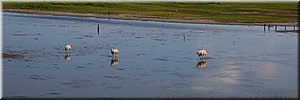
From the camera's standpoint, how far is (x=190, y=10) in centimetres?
7481

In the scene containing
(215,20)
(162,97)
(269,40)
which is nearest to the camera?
(162,97)

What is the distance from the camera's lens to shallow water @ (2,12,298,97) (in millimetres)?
18734

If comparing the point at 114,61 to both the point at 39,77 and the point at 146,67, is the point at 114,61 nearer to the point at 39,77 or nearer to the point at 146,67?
the point at 146,67

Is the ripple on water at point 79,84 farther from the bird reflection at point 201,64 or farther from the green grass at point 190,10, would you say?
the green grass at point 190,10

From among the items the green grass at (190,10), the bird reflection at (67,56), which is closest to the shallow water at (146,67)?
the bird reflection at (67,56)

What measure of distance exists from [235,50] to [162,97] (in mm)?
16376

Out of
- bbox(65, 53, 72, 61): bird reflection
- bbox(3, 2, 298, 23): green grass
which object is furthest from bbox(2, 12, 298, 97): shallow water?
bbox(3, 2, 298, 23): green grass

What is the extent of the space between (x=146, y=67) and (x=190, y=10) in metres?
50.9

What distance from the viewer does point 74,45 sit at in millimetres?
34188

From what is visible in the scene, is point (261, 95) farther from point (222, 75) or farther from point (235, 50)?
point (235, 50)

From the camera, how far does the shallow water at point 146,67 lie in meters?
18.7

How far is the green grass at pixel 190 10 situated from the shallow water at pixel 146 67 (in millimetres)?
23687

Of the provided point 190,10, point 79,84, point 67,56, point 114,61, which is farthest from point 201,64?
point 190,10

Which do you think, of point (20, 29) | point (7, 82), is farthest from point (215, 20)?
point (7, 82)
